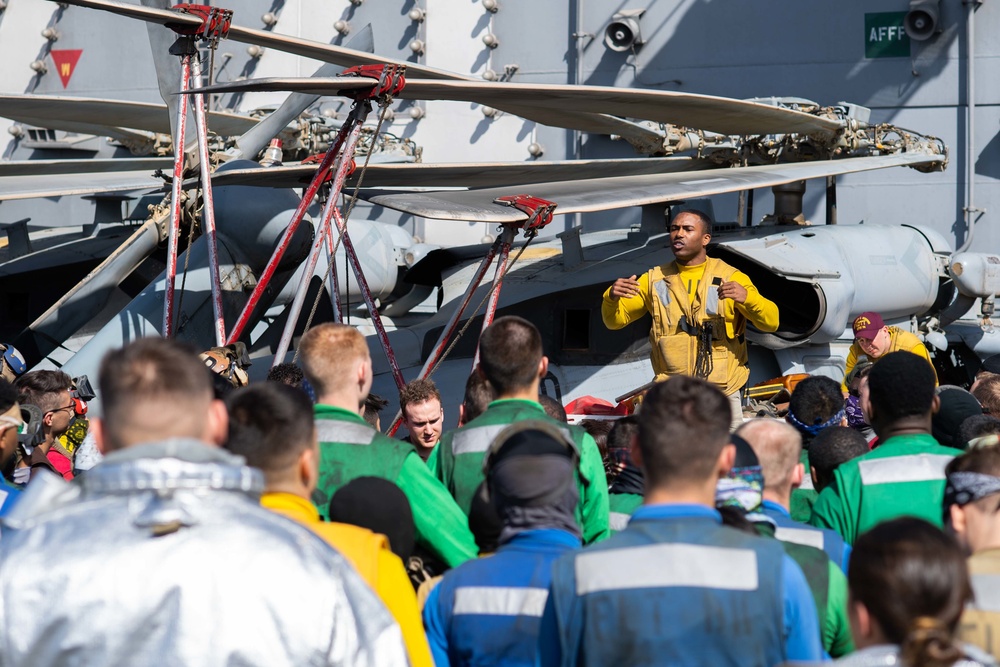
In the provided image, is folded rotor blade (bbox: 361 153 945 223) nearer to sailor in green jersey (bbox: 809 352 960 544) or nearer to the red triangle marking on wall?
sailor in green jersey (bbox: 809 352 960 544)

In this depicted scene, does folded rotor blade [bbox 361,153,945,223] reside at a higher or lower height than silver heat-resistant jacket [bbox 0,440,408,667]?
higher

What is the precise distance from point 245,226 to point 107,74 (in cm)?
943

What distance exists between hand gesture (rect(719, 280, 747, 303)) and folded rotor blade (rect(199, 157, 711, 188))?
255 centimetres

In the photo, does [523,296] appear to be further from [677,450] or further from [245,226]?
[677,450]

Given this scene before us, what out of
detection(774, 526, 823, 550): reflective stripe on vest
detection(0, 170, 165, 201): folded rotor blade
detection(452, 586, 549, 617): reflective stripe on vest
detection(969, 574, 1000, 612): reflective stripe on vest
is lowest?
detection(452, 586, 549, 617): reflective stripe on vest

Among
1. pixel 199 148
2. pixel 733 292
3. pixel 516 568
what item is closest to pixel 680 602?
pixel 516 568

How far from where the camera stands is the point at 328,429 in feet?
11.6

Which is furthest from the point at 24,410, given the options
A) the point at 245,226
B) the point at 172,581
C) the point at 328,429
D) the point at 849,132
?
the point at 849,132

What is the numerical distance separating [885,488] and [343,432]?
5.87 ft

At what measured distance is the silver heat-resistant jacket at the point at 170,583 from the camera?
2068 mm

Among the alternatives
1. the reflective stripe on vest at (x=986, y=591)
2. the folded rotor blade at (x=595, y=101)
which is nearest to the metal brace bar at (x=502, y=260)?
the folded rotor blade at (x=595, y=101)

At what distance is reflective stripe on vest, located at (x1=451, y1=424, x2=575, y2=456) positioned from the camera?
3658 millimetres

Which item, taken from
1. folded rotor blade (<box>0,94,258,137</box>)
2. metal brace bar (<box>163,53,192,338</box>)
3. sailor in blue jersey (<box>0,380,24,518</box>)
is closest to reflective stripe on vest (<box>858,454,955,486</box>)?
sailor in blue jersey (<box>0,380,24,518</box>)

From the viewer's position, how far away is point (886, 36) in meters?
13.0
